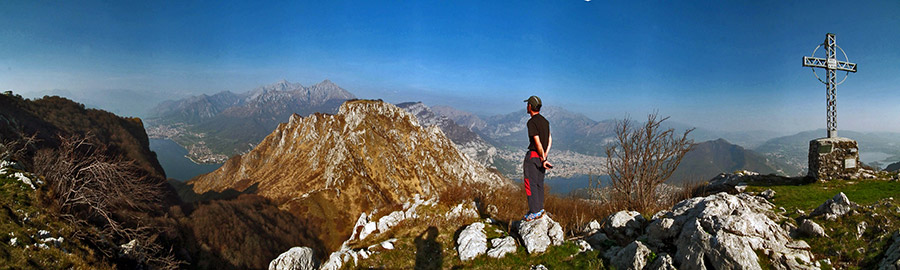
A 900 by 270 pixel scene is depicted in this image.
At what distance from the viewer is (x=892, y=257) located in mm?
5086

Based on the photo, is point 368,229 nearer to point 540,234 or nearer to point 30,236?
point 540,234

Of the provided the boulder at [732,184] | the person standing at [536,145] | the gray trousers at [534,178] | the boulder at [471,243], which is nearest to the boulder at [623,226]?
the gray trousers at [534,178]

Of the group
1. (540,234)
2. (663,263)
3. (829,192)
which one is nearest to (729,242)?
(663,263)

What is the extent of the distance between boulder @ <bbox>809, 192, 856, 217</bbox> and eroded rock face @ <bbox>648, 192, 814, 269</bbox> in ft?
5.73

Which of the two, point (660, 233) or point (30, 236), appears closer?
point (660, 233)

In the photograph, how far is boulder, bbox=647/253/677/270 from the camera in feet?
20.2

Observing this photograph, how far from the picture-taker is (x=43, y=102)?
285ft

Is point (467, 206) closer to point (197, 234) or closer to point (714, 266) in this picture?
point (714, 266)

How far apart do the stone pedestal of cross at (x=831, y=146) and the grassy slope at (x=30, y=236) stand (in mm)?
31648

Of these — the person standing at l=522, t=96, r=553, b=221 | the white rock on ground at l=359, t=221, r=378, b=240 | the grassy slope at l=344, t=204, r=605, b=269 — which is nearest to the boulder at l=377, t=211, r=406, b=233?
the white rock on ground at l=359, t=221, r=378, b=240

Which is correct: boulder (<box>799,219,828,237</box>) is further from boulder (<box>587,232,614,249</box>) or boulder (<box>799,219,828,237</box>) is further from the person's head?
the person's head

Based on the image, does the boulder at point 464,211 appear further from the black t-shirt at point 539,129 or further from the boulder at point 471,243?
the black t-shirt at point 539,129

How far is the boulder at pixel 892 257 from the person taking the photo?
480 centimetres

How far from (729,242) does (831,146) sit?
50.9 ft
